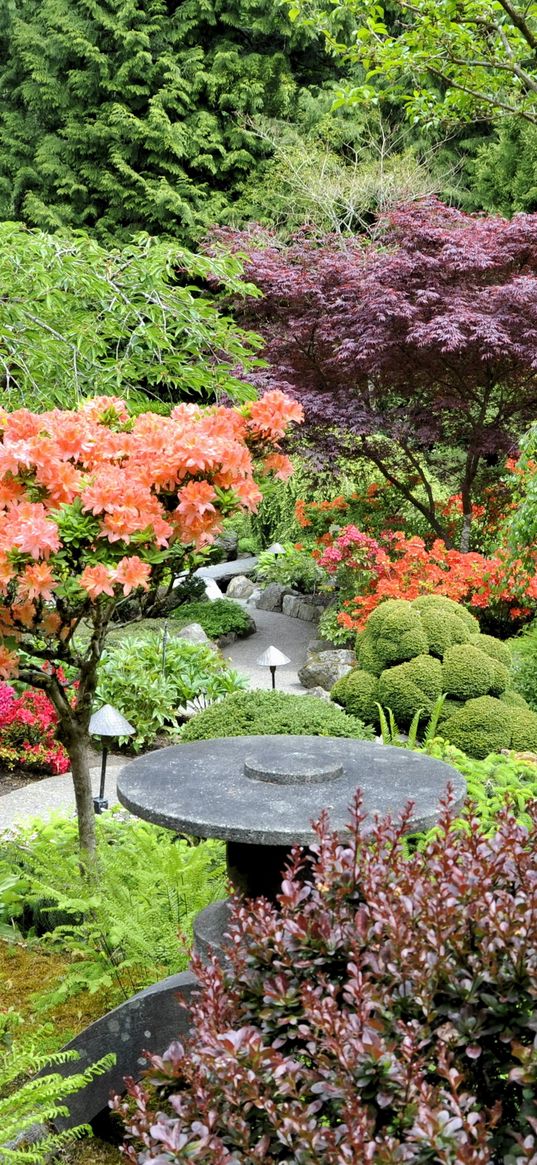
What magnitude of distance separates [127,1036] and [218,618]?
749 cm

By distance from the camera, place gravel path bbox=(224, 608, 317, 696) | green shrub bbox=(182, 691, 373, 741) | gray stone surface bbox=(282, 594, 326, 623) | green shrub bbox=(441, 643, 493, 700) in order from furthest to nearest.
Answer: gray stone surface bbox=(282, 594, 326, 623)
gravel path bbox=(224, 608, 317, 696)
green shrub bbox=(441, 643, 493, 700)
green shrub bbox=(182, 691, 373, 741)

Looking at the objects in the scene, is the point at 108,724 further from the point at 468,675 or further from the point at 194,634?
the point at 194,634

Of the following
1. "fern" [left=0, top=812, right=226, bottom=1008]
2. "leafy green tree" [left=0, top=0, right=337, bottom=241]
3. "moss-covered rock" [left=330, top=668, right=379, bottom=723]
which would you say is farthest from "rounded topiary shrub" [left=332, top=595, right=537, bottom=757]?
"leafy green tree" [left=0, top=0, right=337, bottom=241]

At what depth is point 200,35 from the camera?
16859 millimetres

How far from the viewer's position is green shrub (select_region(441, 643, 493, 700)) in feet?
18.7

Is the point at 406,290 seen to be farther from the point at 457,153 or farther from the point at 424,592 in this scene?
the point at 457,153

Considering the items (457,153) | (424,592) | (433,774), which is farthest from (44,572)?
(457,153)

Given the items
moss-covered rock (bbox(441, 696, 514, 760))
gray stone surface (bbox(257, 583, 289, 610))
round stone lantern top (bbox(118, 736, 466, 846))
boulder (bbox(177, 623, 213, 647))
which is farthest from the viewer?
gray stone surface (bbox(257, 583, 289, 610))

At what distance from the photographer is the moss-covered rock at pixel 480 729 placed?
547 cm

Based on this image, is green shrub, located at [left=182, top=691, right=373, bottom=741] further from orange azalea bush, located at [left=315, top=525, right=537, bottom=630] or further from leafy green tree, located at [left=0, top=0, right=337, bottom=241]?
leafy green tree, located at [left=0, top=0, right=337, bottom=241]

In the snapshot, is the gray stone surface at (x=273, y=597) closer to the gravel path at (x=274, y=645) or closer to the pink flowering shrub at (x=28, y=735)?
the gravel path at (x=274, y=645)

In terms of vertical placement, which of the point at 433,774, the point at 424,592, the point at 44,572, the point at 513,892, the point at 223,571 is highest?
the point at 44,572

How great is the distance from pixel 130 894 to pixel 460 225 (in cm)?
792

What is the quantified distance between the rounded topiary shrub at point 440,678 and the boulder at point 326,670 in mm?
1514
